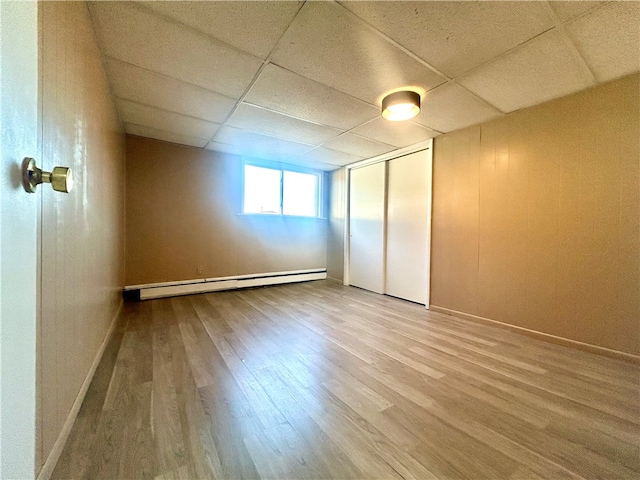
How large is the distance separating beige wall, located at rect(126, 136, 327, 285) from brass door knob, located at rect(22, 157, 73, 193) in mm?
3208

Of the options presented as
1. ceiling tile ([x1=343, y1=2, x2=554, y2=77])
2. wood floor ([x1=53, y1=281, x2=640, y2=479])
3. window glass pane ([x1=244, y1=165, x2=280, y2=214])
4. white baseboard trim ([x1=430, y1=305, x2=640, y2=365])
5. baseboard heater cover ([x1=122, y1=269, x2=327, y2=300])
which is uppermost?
ceiling tile ([x1=343, y1=2, x2=554, y2=77])

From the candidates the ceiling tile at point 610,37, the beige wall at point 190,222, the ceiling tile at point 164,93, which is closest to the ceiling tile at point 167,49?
the ceiling tile at point 164,93

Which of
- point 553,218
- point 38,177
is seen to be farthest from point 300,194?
point 38,177

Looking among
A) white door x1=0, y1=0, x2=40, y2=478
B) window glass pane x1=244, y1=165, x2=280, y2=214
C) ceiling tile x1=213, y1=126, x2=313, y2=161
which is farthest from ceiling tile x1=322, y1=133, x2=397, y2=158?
white door x1=0, y1=0, x2=40, y2=478

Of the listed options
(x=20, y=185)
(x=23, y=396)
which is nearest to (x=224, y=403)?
(x=23, y=396)

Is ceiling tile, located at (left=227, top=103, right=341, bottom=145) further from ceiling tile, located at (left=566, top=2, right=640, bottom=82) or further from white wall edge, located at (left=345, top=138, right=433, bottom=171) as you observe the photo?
ceiling tile, located at (left=566, top=2, right=640, bottom=82)

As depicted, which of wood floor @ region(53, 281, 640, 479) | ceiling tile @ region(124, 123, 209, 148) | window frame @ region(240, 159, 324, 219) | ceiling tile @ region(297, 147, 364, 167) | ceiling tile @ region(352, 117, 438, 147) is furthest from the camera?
window frame @ region(240, 159, 324, 219)

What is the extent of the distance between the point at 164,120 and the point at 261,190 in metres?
1.81

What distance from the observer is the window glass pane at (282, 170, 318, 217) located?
4.57 m

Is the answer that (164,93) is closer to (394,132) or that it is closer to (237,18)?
(237,18)

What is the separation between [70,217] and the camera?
1.17 meters

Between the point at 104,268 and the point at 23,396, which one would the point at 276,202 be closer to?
the point at 104,268

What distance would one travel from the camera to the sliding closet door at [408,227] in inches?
129

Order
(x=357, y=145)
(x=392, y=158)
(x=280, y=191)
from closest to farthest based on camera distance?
(x=357, y=145) → (x=392, y=158) → (x=280, y=191)
